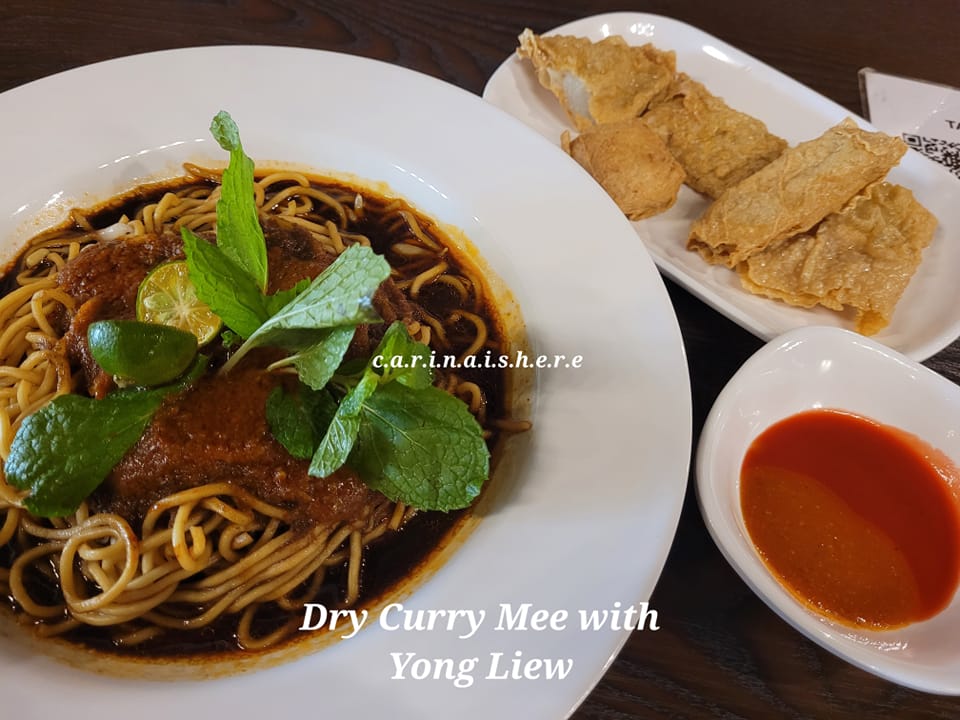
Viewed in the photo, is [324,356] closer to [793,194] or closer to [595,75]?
[793,194]

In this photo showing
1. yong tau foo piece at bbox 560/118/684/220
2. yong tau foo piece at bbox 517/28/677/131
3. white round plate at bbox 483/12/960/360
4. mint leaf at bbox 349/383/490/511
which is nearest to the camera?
mint leaf at bbox 349/383/490/511

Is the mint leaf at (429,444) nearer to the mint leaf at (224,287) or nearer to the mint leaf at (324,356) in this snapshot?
the mint leaf at (324,356)

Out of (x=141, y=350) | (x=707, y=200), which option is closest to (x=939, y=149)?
(x=707, y=200)

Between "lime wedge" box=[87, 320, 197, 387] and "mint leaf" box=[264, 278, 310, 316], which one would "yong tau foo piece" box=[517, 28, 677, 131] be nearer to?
"mint leaf" box=[264, 278, 310, 316]

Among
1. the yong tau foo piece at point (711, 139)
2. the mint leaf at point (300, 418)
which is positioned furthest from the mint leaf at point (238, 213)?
the yong tau foo piece at point (711, 139)

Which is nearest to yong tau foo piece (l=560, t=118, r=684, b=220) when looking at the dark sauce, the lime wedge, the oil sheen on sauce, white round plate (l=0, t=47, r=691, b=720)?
white round plate (l=0, t=47, r=691, b=720)
